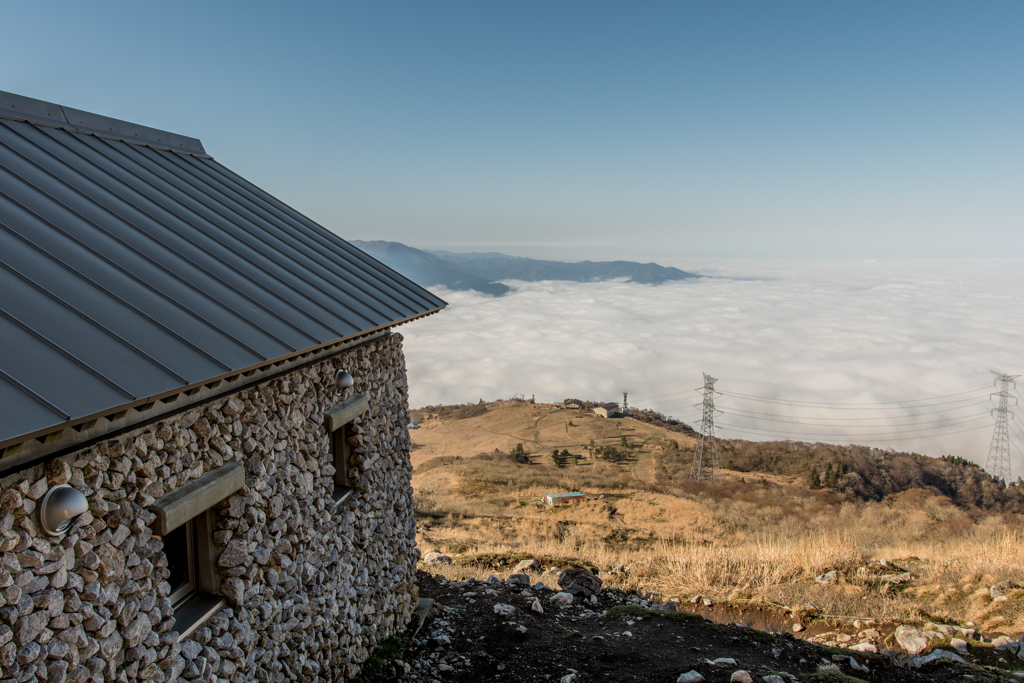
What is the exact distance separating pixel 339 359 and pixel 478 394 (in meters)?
135

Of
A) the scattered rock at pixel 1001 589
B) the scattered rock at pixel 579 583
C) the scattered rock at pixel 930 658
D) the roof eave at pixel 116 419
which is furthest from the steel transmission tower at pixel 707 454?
the roof eave at pixel 116 419

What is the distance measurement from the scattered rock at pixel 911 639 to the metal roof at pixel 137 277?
8.48 meters

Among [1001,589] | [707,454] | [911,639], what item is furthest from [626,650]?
[707,454]

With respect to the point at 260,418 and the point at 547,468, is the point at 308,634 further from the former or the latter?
the point at 547,468

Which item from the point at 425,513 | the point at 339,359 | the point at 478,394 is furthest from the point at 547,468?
the point at 478,394

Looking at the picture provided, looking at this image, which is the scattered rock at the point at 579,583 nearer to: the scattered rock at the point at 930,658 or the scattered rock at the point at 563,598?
the scattered rock at the point at 563,598

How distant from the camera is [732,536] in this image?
21.0 m

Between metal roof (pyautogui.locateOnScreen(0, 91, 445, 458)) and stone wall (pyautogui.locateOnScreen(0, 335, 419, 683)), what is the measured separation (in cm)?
43

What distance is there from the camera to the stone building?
9.18ft

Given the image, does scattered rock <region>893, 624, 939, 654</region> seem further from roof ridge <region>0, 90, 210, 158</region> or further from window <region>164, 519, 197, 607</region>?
roof ridge <region>0, 90, 210, 158</region>

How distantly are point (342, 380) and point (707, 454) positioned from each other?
4794 cm

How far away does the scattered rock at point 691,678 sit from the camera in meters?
6.34

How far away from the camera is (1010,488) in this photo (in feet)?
128

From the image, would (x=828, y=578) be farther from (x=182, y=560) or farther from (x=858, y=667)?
(x=182, y=560)
